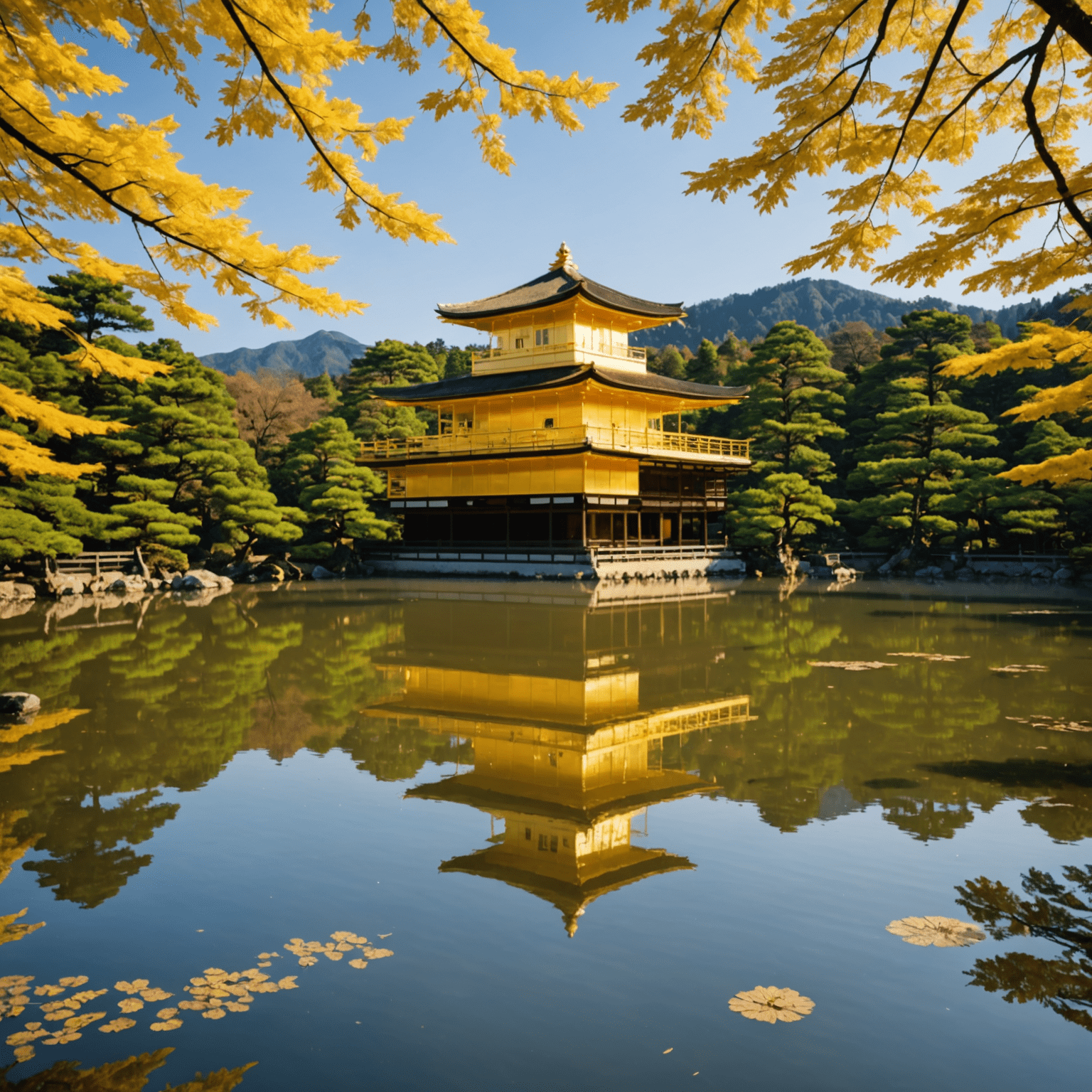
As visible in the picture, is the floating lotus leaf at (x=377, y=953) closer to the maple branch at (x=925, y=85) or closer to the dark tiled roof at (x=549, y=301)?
the maple branch at (x=925, y=85)

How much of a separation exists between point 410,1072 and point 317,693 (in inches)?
287

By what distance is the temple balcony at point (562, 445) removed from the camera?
28.8m

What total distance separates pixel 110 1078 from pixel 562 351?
2992cm

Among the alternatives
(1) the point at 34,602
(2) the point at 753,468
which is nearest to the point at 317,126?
(1) the point at 34,602

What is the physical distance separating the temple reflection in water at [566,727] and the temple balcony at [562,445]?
1325 cm

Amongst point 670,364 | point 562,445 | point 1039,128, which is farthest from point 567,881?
point 670,364

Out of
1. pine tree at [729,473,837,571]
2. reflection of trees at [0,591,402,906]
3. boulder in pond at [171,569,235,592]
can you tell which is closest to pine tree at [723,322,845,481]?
pine tree at [729,473,837,571]

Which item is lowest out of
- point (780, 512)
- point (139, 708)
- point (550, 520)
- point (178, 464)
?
point (139, 708)

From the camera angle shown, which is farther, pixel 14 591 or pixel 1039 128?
pixel 14 591

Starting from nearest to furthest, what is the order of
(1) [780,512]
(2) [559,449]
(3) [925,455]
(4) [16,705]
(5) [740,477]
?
(4) [16,705] < (2) [559,449] < (3) [925,455] < (1) [780,512] < (5) [740,477]

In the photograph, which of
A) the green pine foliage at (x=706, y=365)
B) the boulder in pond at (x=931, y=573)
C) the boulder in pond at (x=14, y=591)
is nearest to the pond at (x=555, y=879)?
the boulder in pond at (x=14, y=591)

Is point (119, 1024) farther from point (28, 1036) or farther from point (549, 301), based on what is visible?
point (549, 301)

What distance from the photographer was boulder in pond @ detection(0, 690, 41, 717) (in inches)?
339

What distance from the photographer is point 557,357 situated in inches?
1228
